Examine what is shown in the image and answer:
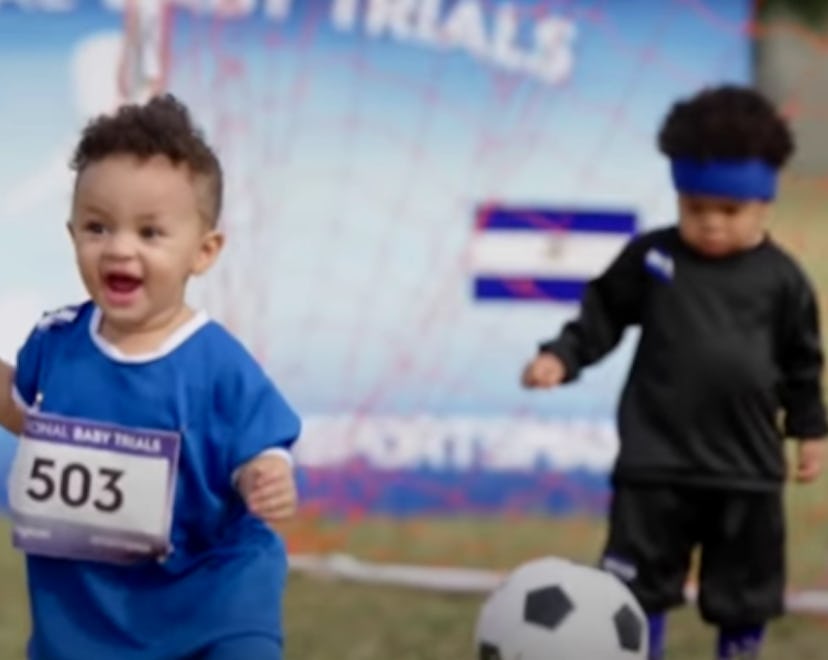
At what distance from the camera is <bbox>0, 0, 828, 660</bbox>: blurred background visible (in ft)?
29.5

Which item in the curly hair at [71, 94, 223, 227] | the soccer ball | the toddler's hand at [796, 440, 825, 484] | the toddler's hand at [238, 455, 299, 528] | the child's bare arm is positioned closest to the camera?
the toddler's hand at [238, 455, 299, 528]

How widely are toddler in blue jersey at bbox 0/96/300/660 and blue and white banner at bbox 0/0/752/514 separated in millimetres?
3911

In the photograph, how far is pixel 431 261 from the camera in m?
9.12

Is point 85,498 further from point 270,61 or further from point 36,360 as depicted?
point 270,61

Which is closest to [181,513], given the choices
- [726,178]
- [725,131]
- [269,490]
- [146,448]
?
[146,448]

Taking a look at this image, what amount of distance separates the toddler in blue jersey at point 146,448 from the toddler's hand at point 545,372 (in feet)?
5.80

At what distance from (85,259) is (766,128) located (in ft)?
8.15

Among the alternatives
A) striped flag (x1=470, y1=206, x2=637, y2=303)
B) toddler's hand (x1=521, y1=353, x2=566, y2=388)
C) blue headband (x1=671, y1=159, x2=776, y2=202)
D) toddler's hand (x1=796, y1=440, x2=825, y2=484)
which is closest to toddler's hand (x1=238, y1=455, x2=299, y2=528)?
toddler's hand (x1=521, y1=353, x2=566, y2=388)

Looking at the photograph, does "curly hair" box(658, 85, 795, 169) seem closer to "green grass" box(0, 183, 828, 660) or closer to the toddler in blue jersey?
"green grass" box(0, 183, 828, 660)

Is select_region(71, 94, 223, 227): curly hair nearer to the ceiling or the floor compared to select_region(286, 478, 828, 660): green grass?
nearer to the ceiling

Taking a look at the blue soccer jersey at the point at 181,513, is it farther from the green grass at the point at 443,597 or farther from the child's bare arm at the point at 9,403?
the green grass at the point at 443,597

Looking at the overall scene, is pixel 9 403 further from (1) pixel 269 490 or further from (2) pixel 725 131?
(2) pixel 725 131

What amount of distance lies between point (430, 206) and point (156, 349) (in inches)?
163

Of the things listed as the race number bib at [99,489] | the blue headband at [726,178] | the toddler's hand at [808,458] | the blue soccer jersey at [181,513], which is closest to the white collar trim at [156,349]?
the blue soccer jersey at [181,513]
